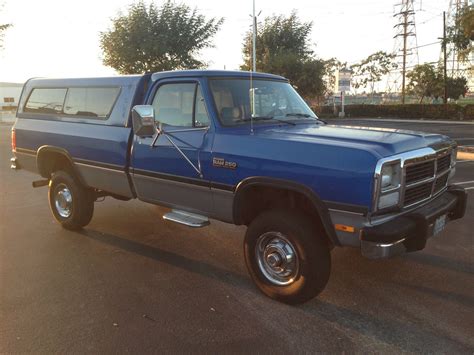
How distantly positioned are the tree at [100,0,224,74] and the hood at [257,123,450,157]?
955 inches

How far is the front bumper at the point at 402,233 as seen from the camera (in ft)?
10.7

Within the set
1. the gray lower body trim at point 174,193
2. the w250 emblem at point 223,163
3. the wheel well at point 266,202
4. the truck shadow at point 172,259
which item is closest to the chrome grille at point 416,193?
the wheel well at point 266,202

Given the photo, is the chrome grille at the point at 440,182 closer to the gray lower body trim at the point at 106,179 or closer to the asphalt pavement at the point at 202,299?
the asphalt pavement at the point at 202,299

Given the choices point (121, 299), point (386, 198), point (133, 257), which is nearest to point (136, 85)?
point (133, 257)

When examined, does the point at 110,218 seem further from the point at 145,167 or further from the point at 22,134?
the point at 145,167

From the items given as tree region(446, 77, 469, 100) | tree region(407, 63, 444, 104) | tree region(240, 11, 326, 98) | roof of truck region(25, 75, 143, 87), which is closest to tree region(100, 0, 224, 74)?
tree region(240, 11, 326, 98)

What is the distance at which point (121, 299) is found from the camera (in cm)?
397

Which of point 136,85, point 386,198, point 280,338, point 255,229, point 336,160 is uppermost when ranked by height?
point 136,85

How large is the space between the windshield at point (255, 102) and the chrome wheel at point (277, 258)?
46.3 inches

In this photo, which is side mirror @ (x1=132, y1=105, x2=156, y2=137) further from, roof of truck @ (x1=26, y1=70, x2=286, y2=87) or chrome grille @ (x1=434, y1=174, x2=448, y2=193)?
chrome grille @ (x1=434, y1=174, x2=448, y2=193)

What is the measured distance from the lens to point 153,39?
26.9 meters

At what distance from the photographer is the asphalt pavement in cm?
326

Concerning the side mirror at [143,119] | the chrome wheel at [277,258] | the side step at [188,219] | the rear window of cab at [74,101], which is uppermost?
the rear window of cab at [74,101]

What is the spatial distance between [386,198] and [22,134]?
214 inches
